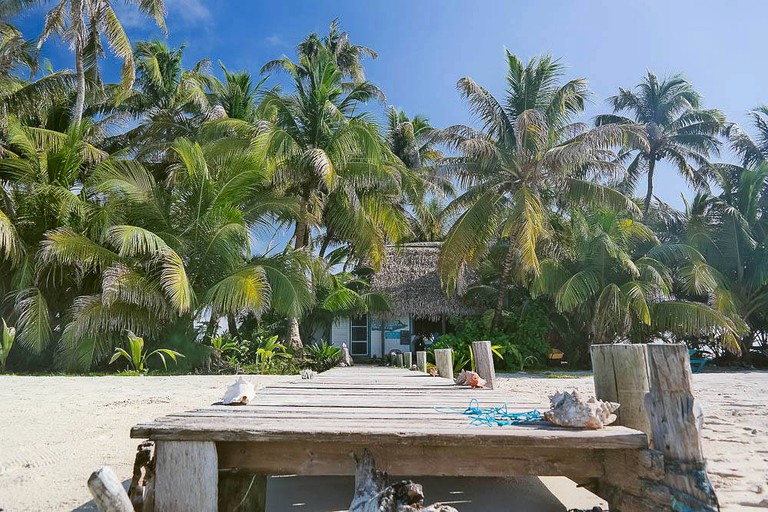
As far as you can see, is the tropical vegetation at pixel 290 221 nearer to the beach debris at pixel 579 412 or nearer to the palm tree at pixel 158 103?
the palm tree at pixel 158 103

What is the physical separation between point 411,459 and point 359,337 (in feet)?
52.7

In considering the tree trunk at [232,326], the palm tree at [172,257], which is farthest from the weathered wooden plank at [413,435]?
the tree trunk at [232,326]

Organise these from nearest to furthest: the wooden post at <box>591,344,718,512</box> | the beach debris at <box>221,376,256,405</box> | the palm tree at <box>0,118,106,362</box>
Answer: the wooden post at <box>591,344,718,512</box>, the beach debris at <box>221,376,256,405</box>, the palm tree at <box>0,118,106,362</box>

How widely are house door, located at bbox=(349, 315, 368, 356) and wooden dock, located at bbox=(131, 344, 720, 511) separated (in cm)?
1544

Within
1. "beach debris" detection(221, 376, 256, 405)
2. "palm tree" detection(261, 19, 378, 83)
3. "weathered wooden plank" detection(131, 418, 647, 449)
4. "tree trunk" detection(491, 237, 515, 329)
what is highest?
"palm tree" detection(261, 19, 378, 83)

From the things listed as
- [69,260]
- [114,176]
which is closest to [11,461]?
[69,260]

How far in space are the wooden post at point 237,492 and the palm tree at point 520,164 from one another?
10.2m

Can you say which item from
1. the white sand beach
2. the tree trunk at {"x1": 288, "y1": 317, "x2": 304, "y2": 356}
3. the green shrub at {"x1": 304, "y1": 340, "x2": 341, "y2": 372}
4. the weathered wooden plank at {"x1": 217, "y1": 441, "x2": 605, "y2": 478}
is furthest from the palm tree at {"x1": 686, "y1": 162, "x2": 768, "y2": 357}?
the weathered wooden plank at {"x1": 217, "y1": 441, "x2": 605, "y2": 478}

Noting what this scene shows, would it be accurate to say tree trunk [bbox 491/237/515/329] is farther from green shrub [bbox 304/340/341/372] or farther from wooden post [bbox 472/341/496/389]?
wooden post [bbox 472/341/496/389]

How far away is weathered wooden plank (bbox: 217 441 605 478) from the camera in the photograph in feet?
7.87

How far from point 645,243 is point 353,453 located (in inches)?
672

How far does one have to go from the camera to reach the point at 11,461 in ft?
11.6

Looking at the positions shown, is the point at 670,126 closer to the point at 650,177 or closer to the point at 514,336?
the point at 650,177

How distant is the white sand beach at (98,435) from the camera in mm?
3104
